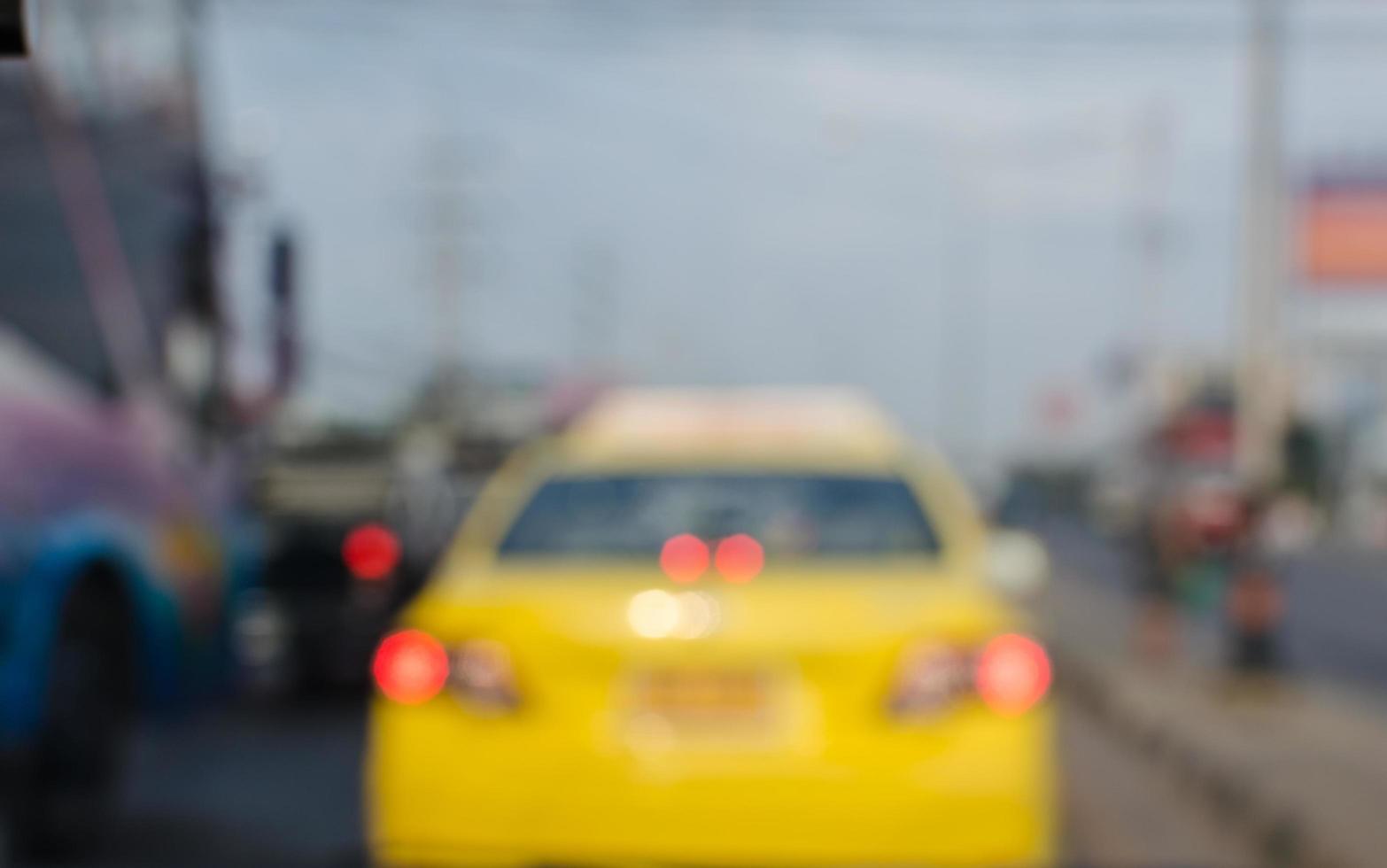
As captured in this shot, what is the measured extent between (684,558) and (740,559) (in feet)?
0.53

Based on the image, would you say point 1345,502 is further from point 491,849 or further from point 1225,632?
point 491,849

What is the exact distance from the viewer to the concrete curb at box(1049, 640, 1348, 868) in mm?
7039

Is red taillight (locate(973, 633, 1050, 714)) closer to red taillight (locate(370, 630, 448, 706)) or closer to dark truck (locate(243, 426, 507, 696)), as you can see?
red taillight (locate(370, 630, 448, 706))

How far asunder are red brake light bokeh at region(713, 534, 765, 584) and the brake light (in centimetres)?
60

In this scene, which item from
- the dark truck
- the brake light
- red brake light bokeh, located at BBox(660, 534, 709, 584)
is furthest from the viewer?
the dark truck

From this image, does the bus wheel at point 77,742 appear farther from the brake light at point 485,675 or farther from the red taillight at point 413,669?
the brake light at point 485,675

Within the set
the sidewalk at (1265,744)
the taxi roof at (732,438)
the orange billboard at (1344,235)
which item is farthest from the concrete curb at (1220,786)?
the orange billboard at (1344,235)

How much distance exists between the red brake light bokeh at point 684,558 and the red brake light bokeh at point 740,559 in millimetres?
45

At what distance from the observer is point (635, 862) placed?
4473 millimetres

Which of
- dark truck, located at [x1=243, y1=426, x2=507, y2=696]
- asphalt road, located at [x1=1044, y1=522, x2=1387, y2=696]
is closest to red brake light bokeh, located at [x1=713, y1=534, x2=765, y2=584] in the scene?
dark truck, located at [x1=243, y1=426, x2=507, y2=696]

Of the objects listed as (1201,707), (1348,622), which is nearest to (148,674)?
(1201,707)

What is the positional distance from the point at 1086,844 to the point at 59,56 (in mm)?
5114

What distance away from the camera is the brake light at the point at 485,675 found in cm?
457

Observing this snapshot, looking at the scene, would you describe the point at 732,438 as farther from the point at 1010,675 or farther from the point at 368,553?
the point at 368,553
